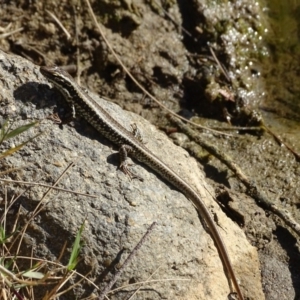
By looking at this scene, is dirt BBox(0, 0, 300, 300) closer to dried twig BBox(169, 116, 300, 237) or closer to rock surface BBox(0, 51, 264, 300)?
dried twig BBox(169, 116, 300, 237)

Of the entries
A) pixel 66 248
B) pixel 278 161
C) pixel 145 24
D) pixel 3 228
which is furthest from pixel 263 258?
pixel 145 24

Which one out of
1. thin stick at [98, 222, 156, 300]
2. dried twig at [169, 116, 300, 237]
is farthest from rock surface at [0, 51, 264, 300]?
dried twig at [169, 116, 300, 237]

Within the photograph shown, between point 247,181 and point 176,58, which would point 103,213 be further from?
A: point 176,58

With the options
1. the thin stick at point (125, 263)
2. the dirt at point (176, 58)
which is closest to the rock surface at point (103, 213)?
the thin stick at point (125, 263)

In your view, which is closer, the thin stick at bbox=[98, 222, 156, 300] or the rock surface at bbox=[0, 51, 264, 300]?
the thin stick at bbox=[98, 222, 156, 300]

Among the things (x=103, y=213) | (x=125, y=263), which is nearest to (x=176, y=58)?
(x=103, y=213)

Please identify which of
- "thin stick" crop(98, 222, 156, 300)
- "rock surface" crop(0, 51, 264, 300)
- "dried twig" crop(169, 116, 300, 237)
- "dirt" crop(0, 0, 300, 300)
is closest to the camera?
"thin stick" crop(98, 222, 156, 300)

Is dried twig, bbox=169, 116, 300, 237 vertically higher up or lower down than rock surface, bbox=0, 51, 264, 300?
higher up

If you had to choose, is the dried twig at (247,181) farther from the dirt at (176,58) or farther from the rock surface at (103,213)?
the rock surface at (103,213)
